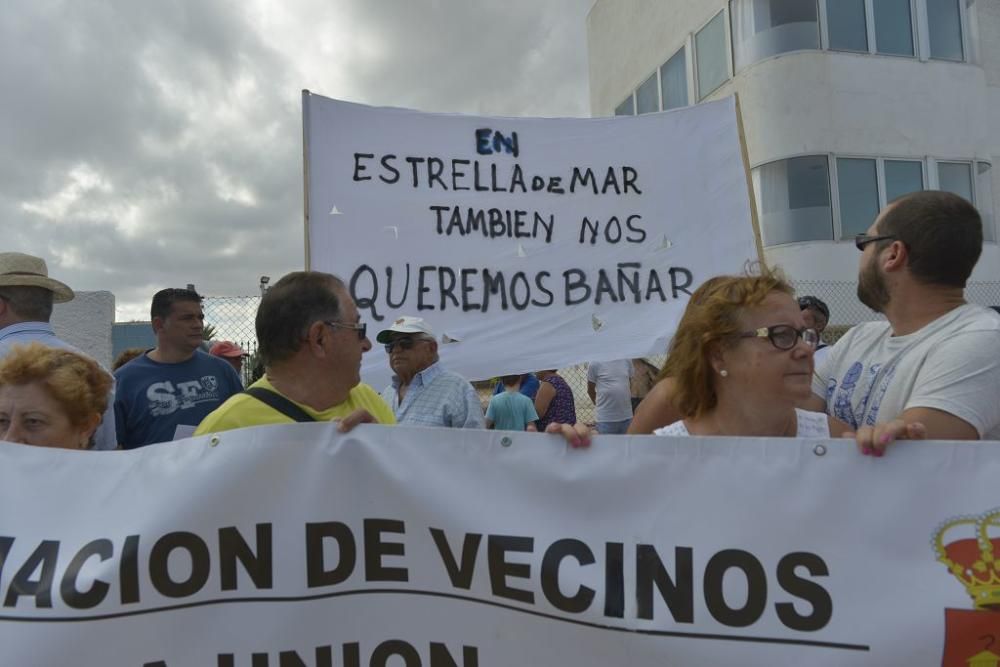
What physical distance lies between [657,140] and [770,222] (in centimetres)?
828

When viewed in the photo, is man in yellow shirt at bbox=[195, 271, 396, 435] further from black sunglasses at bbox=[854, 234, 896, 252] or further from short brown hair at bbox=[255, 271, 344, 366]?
black sunglasses at bbox=[854, 234, 896, 252]

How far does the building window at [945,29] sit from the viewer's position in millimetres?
12141

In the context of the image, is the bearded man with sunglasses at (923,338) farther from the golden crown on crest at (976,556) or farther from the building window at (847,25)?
the building window at (847,25)

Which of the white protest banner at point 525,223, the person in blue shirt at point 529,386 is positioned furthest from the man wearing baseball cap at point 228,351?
the white protest banner at point 525,223

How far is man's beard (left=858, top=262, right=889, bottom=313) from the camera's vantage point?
6.97ft

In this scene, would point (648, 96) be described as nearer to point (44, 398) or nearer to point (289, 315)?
point (289, 315)

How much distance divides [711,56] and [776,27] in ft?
4.75

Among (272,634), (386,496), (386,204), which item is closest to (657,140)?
(386,204)

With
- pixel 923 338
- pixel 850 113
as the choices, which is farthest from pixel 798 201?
pixel 923 338

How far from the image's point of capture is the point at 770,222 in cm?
1177

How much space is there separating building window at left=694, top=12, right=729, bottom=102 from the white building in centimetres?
7

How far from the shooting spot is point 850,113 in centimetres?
1164

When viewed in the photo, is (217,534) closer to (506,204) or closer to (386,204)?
(386,204)

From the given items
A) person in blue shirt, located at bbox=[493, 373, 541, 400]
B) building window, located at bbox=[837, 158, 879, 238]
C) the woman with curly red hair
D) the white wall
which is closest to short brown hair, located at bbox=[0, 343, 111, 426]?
the woman with curly red hair
